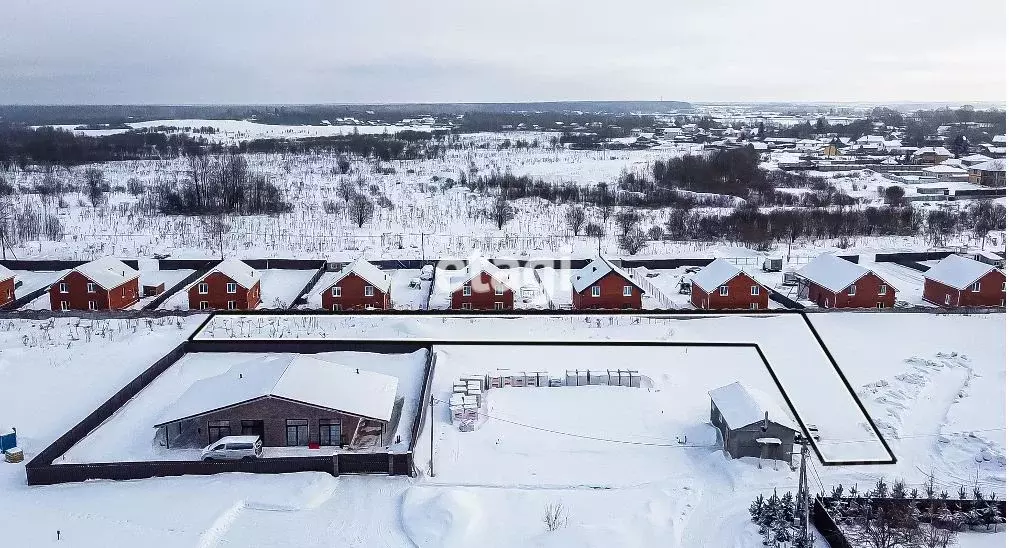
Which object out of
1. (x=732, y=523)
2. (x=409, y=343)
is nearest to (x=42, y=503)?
(x=409, y=343)

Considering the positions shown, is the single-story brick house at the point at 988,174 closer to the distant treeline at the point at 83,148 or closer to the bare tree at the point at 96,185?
the bare tree at the point at 96,185

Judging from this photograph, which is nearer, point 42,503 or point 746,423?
point 42,503

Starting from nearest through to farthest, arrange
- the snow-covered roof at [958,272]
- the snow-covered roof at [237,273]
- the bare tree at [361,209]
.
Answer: the snow-covered roof at [958,272], the snow-covered roof at [237,273], the bare tree at [361,209]

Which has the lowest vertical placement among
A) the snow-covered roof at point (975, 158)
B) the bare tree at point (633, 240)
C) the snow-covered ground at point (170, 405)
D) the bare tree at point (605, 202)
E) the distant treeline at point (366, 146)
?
the snow-covered ground at point (170, 405)

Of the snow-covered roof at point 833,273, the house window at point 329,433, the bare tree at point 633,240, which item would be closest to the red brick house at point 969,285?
the snow-covered roof at point 833,273

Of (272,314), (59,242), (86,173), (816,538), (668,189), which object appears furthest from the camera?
(86,173)

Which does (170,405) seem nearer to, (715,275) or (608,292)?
(608,292)

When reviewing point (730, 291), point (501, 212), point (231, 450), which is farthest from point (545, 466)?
point (501, 212)

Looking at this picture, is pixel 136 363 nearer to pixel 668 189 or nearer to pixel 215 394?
pixel 215 394
